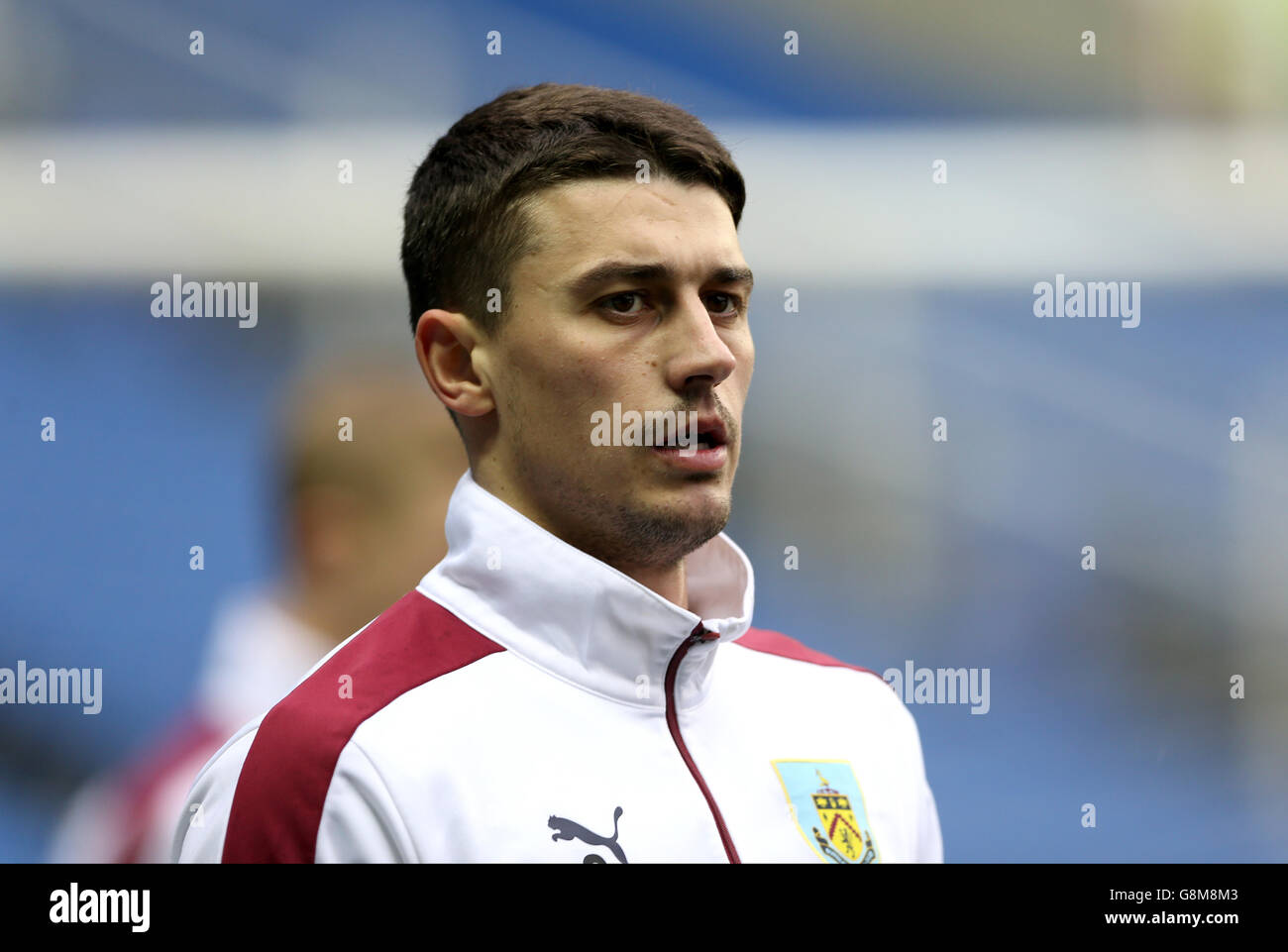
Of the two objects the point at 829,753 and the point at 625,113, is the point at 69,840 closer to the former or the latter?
the point at 829,753

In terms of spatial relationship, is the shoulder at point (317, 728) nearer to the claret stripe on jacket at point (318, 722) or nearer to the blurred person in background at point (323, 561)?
the claret stripe on jacket at point (318, 722)

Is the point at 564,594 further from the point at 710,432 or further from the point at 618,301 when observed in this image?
the point at 618,301

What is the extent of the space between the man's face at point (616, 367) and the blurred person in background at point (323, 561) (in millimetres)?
1426

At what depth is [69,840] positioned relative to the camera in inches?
122

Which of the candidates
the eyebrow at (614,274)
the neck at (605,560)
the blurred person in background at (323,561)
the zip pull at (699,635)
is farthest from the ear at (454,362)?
the blurred person in background at (323,561)

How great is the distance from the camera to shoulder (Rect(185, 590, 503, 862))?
5.37ft

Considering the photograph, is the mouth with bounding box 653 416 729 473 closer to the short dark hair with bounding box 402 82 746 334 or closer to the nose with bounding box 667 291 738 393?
the nose with bounding box 667 291 738 393

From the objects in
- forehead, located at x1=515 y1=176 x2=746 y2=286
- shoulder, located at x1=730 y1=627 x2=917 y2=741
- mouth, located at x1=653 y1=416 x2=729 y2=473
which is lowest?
shoulder, located at x1=730 y1=627 x2=917 y2=741

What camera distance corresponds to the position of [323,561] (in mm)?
3301

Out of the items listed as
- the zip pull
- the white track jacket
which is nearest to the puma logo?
the white track jacket

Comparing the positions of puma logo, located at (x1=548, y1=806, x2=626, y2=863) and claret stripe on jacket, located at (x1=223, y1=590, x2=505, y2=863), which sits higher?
claret stripe on jacket, located at (x1=223, y1=590, x2=505, y2=863)

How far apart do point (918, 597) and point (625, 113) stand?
298cm

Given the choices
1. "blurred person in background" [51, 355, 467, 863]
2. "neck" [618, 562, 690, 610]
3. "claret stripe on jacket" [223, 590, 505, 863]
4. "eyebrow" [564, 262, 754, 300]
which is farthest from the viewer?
"blurred person in background" [51, 355, 467, 863]

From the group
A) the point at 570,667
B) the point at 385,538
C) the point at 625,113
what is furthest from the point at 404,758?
the point at 385,538
